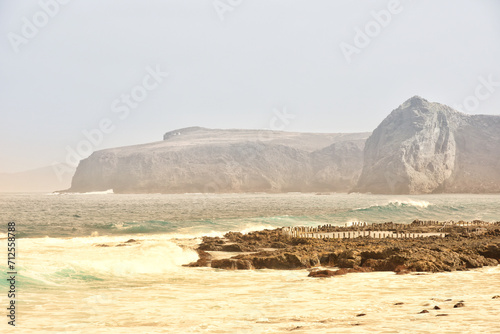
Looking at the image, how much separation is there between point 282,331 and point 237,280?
314 inches

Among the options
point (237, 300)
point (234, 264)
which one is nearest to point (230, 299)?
point (237, 300)

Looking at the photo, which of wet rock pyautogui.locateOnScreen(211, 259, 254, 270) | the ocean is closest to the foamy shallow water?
the ocean

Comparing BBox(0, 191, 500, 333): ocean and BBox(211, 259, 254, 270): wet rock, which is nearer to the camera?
BBox(0, 191, 500, 333): ocean

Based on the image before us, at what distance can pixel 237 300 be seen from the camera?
12977 millimetres

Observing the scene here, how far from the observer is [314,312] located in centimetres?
1101

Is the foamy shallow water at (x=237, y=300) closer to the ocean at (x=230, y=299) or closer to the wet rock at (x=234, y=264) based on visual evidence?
the ocean at (x=230, y=299)

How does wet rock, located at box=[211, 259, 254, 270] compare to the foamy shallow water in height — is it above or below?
below

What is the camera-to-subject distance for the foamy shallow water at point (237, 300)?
9.48 meters

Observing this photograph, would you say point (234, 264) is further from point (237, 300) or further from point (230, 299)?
point (237, 300)

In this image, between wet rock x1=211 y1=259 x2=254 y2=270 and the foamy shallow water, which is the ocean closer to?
the foamy shallow water

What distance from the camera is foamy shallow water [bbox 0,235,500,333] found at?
9.48m

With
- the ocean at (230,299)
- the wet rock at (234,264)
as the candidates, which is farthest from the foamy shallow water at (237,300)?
the wet rock at (234,264)

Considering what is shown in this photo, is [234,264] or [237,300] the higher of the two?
[237,300]

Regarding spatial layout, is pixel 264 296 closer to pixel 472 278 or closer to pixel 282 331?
pixel 282 331
